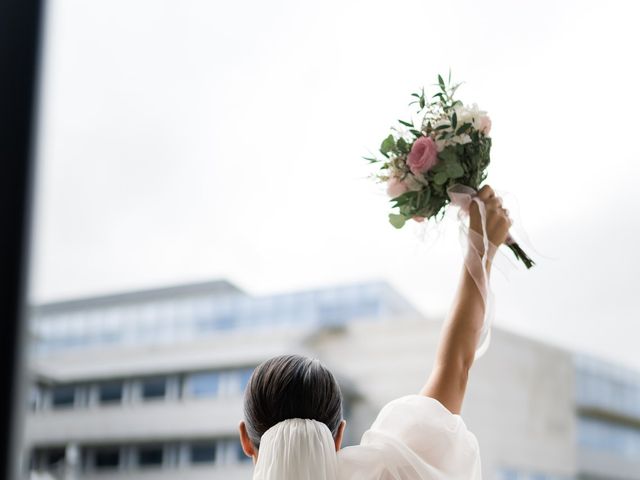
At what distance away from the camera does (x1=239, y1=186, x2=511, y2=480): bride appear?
1.02m

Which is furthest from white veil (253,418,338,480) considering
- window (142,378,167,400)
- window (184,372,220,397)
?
window (142,378,167,400)

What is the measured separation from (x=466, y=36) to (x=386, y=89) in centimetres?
157

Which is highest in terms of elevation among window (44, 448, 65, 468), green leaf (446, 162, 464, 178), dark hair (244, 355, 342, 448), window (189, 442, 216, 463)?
green leaf (446, 162, 464, 178)

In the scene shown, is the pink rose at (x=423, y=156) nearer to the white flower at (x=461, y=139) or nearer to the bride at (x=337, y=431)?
the white flower at (x=461, y=139)

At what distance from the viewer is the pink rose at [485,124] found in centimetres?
132

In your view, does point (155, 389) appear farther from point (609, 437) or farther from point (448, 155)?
point (448, 155)

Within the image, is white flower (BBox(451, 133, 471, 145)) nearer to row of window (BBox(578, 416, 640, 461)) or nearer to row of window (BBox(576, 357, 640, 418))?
row of window (BBox(576, 357, 640, 418))

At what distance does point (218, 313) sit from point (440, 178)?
18.7m

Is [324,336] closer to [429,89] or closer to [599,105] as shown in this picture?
[599,105]

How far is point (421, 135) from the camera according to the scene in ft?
4.39

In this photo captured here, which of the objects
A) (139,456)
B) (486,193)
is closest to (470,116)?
(486,193)

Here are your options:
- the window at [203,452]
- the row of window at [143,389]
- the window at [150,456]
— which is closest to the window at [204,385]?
the row of window at [143,389]

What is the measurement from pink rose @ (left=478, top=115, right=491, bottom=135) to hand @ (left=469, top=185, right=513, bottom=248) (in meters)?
0.11

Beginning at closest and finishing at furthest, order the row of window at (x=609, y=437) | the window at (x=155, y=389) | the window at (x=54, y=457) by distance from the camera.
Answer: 1. the row of window at (x=609, y=437)
2. the window at (x=155, y=389)
3. the window at (x=54, y=457)
